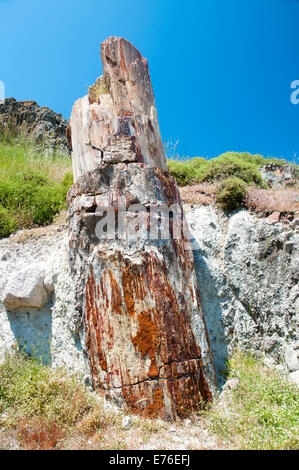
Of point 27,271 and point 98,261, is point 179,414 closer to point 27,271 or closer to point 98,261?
Result: point 98,261

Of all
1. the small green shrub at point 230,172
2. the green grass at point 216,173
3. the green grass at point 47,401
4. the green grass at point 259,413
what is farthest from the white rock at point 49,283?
the small green shrub at point 230,172

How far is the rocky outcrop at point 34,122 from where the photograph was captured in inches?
476

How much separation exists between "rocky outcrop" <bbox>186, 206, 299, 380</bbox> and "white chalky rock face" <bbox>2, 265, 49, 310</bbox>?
2.46 m

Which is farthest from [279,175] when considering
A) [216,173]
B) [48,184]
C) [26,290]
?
[26,290]

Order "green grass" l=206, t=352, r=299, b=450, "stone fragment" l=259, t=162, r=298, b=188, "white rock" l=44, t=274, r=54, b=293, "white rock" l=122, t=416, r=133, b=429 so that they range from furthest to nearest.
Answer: "stone fragment" l=259, t=162, r=298, b=188 → "white rock" l=44, t=274, r=54, b=293 → "white rock" l=122, t=416, r=133, b=429 → "green grass" l=206, t=352, r=299, b=450

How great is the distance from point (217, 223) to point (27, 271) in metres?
3.27

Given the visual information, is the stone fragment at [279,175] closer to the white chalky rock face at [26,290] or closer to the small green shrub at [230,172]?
the small green shrub at [230,172]

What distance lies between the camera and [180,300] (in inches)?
159

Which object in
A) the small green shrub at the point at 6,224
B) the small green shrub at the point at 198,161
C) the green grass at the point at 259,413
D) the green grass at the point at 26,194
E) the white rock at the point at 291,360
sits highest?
the small green shrub at the point at 198,161

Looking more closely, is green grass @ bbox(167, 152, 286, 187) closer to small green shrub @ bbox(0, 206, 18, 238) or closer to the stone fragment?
the stone fragment

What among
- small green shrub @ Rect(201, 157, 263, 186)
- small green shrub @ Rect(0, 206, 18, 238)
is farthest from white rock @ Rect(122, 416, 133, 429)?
small green shrub @ Rect(201, 157, 263, 186)

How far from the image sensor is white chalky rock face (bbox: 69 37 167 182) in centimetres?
461

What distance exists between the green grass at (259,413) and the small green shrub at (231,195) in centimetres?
275
